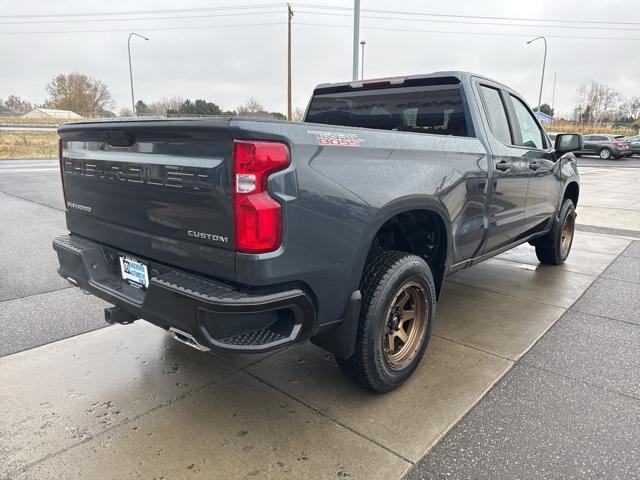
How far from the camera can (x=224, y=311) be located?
6.75ft

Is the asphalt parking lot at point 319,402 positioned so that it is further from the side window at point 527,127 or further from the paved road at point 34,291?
the side window at point 527,127

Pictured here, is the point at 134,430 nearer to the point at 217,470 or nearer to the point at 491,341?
the point at 217,470

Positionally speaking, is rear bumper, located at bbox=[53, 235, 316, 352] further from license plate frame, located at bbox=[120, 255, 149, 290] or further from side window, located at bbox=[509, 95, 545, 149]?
side window, located at bbox=[509, 95, 545, 149]

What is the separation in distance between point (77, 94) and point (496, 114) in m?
77.2

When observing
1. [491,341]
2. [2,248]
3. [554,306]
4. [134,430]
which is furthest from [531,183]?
[2,248]

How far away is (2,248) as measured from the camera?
6238 mm

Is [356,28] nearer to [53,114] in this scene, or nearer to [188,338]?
[188,338]

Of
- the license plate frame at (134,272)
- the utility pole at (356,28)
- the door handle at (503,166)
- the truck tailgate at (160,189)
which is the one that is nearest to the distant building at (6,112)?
the utility pole at (356,28)

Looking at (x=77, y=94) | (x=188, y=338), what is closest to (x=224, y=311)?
(x=188, y=338)

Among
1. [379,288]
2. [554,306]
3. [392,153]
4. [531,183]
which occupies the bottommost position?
[554,306]

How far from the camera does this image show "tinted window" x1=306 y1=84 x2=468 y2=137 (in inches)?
147

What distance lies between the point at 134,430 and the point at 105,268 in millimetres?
951

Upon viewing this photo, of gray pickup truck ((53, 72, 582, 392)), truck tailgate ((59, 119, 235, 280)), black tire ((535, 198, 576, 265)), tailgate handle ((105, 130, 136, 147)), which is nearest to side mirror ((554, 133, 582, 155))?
black tire ((535, 198, 576, 265))

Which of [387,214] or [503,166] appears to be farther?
[503,166]
